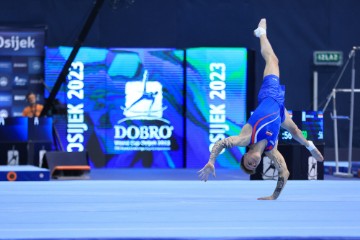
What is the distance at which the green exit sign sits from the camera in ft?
53.5

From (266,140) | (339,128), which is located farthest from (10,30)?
(266,140)

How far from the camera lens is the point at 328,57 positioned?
53.6 feet

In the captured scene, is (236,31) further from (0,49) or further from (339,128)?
(0,49)

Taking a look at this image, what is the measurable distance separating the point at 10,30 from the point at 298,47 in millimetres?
5385

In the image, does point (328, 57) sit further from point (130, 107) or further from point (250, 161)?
point (250, 161)

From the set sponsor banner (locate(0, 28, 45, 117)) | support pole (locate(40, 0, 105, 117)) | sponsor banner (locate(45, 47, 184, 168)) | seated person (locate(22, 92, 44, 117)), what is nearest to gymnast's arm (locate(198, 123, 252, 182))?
support pole (locate(40, 0, 105, 117))

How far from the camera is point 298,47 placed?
648 inches

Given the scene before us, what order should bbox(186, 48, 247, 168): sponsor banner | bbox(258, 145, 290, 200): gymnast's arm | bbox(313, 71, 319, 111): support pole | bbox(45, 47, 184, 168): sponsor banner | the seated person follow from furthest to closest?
1. bbox(313, 71, 319, 111): support pole
2. bbox(186, 48, 247, 168): sponsor banner
3. bbox(45, 47, 184, 168): sponsor banner
4. the seated person
5. bbox(258, 145, 290, 200): gymnast's arm

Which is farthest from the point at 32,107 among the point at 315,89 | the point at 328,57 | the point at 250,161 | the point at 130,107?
the point at 250,161

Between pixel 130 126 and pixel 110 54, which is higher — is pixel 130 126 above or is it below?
below

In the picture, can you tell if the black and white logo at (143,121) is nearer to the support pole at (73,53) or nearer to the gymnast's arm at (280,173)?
the support pole at (73,53)

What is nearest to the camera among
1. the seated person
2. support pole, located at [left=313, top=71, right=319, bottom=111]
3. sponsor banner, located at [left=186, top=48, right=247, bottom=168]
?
the seated person

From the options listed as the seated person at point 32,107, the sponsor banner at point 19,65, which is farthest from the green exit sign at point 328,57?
the seated person at point 32,107

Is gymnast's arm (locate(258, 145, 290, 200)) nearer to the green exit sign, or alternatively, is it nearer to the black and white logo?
the black and white logo
